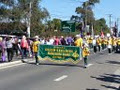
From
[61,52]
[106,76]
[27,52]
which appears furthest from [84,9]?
[106,76]

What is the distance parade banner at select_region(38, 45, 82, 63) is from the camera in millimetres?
23766

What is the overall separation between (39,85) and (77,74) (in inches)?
180

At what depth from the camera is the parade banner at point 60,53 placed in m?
23.8

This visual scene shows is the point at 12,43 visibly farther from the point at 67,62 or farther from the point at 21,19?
the point at 21,19

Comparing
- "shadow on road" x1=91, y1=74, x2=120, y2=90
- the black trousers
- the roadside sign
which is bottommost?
"shadow on road" x1=91, y1=74, x2=120, y2=90

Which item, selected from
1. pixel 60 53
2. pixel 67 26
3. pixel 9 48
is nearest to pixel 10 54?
pixel 9 48

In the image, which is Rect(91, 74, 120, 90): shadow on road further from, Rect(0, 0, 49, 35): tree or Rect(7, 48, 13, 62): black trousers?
Rect(0, 0, 49, 35): tree

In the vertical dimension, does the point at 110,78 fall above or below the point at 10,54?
below

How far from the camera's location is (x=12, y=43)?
2795cm

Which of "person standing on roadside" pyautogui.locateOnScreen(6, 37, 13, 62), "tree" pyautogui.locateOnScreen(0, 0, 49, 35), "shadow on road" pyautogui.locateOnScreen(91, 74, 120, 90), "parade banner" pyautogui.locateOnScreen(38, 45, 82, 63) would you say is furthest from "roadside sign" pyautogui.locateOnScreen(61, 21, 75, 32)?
"shadow on road" pyautogui.locateOnScreen(91, 74, 120, 90)

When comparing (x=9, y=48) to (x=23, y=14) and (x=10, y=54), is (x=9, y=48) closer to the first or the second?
(x=10, y=54)

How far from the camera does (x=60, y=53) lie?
80.2 ft

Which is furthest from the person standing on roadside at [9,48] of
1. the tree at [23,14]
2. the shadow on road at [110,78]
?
the tree at [23,14]

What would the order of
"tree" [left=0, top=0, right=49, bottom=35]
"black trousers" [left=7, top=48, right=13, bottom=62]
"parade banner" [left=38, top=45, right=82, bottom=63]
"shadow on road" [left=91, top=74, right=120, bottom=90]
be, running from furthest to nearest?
"tree" [left=0, top=0, right=49, bottom=35] → "black trousers" [left=7, top=48, right=13, bottom=62] → "parade banner" [left=38, top=45, right=82, bottom=63] → "shadow on road" [left=91, top=74, right=120, bottom=90]
